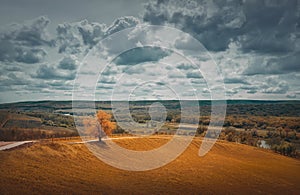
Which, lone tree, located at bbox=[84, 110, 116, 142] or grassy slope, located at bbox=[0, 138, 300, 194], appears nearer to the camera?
grassy slope, located at bbox=[0, 138, 300, 194]

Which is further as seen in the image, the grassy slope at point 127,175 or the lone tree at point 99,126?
the lone tree at point 99,126

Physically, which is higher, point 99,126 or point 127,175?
point 99,126

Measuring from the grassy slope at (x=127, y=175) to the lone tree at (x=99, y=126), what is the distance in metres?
5.04

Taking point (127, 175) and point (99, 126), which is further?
point (99, 126)

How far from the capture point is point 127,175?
190 ft

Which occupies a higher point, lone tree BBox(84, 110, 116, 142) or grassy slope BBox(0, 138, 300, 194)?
lone tree BBox(84, 110, 116, 142)

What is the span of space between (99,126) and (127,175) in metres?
23.2

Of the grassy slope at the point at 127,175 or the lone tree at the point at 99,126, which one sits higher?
the lone tree at the point at 99,126

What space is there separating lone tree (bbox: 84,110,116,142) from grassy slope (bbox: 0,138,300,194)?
16.5 ft

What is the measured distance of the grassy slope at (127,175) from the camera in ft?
147

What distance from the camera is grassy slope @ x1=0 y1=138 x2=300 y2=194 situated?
1767 inches

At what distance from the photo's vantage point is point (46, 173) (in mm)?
48188

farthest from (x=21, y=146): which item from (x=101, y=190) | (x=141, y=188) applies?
(x=141, y=188)

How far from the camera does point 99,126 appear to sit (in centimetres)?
7769
